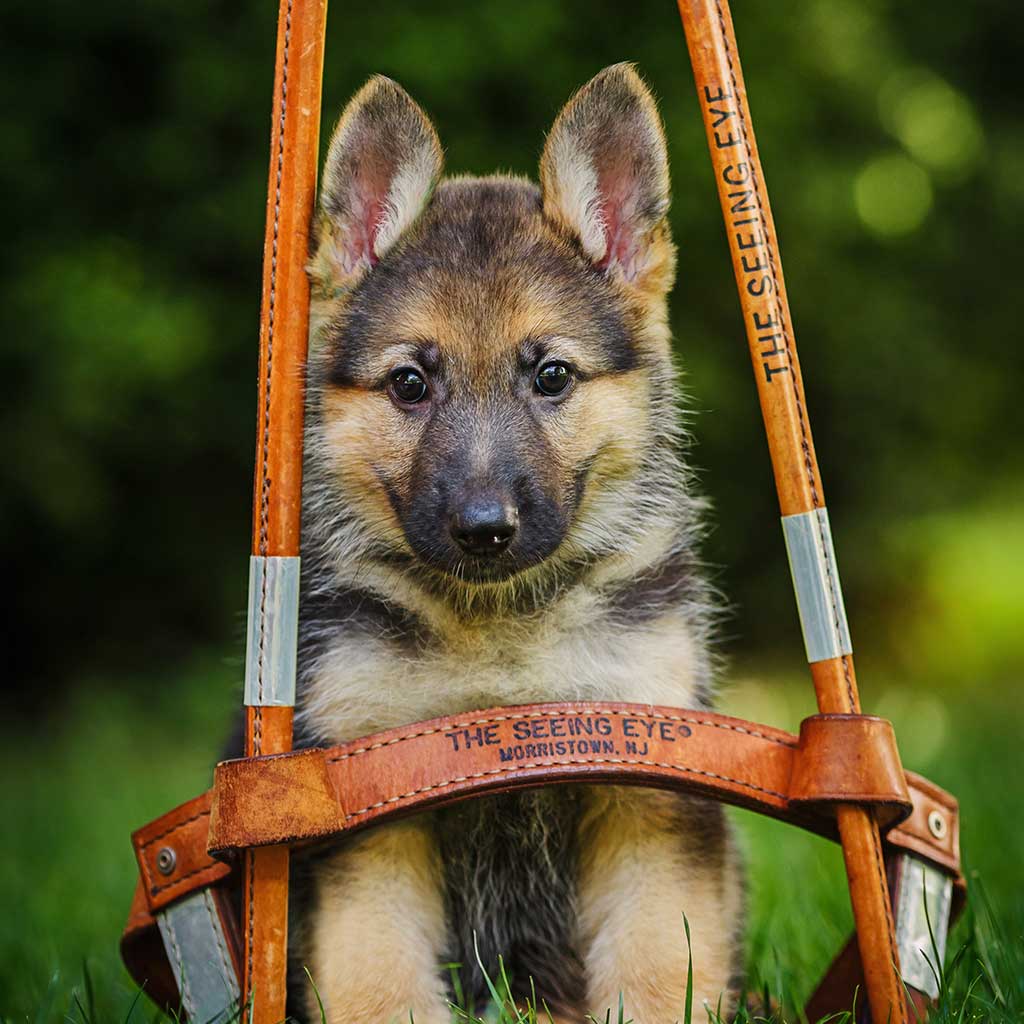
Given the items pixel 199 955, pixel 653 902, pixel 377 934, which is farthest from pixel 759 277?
pixel 199 955

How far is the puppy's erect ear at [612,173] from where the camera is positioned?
9.71 ft

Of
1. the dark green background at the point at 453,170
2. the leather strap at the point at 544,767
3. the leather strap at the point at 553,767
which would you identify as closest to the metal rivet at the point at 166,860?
the leather strap at the point at 553,767

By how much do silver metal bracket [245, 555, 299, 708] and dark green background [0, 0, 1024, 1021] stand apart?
9.82ft

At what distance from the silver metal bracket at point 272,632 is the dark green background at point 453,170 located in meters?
2.99

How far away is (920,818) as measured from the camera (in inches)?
105

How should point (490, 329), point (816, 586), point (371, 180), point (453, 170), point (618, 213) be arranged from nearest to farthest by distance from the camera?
point (816, 586), point (490, 329), point (371, 180), point (618, 213), point (453, 170)

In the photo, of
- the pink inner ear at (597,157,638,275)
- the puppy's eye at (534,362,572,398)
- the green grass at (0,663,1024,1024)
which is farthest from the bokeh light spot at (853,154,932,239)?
the puppy's eye at (534,362,572,398)

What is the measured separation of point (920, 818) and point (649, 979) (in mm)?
612

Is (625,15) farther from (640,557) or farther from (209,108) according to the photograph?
(640,557)

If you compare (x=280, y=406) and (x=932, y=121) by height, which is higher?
(x=932, y=121)

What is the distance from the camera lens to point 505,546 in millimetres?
2746

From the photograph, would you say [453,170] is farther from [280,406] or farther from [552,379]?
[280,406]

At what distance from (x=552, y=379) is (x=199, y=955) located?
1386 mm

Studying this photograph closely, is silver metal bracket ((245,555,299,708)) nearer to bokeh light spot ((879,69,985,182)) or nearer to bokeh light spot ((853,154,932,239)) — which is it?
bokeh light spot ((853,154,932,239))
